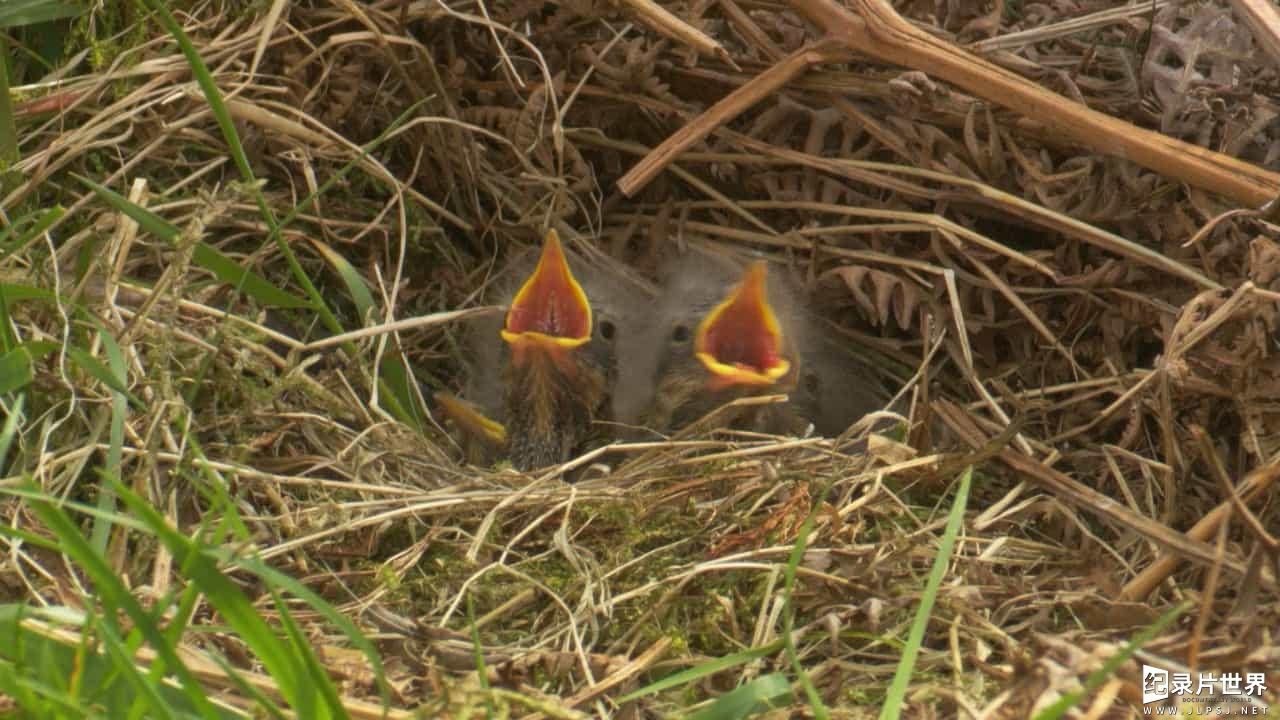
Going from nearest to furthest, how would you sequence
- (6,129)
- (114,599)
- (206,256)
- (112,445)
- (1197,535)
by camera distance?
(114,599) → (112,445) → (1197,535) → (206,256) → (6,129)

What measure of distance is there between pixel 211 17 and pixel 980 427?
1658 mm

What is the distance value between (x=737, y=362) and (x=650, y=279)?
0.50m

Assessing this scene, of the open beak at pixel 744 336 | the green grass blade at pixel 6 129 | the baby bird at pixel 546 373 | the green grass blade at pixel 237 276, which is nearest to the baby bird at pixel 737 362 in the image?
the open beak at pixel 744 336

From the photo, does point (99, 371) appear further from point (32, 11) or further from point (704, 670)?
point (32, 11)

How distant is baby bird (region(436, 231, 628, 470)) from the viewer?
248 centimetres

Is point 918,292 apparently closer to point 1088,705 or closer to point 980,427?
point 980,427

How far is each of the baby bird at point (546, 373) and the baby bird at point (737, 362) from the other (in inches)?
4.5

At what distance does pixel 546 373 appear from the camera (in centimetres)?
254

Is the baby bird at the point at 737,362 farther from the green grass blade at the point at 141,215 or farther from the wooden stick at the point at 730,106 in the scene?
the green grass blade at the point at 141,215

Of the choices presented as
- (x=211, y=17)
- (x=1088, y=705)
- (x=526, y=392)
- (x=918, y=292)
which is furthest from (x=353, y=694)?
(x=211, y=17)

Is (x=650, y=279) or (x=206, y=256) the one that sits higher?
(x=206, y=256)

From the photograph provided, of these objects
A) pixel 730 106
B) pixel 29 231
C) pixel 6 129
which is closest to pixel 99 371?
pixel 29 231

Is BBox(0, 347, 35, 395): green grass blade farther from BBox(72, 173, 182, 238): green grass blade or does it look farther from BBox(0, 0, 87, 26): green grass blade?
BBox(0, 0, 87, 26): green grass blade

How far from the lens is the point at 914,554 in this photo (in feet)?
6.12
